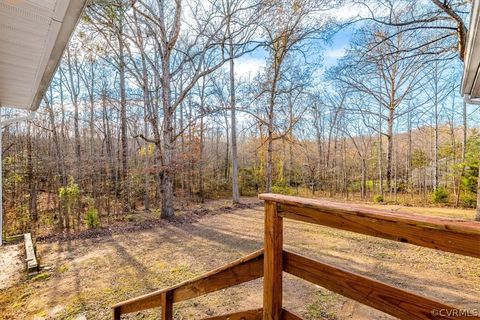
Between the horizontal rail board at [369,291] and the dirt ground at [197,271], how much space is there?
230cm

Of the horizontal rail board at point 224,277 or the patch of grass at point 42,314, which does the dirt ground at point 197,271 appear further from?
the horizontal rail board at point 224,277

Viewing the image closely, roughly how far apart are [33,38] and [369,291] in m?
3.08

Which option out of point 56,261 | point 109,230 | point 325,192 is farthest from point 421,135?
point 56,261

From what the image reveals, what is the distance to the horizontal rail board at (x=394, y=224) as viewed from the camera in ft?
2.08

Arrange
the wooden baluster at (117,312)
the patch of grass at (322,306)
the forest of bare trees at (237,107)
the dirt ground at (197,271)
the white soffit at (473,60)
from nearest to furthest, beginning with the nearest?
the wooden baluster at (117,312), the white soffit at (473,60), the patch of grass at (322,306), the dirt ground at (197,271), the forest of bare trees at (237,107)

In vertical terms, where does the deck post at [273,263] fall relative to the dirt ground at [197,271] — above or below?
above

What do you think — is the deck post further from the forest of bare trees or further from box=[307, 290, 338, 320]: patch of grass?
the forest of bare trees

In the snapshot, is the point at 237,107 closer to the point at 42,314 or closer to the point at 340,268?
the point at 42,314

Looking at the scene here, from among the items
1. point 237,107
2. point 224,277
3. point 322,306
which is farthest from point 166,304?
point 237,107

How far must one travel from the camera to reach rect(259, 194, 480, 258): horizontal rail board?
2.08 feet

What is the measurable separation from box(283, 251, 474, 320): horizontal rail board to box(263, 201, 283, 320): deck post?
2.5 inches

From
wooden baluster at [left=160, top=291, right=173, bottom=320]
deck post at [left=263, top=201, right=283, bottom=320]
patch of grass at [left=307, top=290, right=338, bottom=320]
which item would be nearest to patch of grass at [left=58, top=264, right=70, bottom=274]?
wooden baluster at [left=160, top=291, right=173, bottom=320]

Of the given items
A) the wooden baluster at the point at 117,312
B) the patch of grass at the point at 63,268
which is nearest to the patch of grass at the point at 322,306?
the wooden baluster at the point at 117,312

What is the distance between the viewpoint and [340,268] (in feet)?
2.99
